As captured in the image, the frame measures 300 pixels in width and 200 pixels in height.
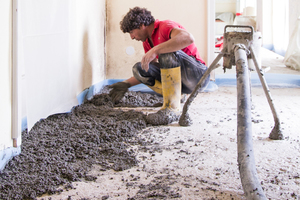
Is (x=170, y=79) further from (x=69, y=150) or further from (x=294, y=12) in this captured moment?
(x=294, y=12)

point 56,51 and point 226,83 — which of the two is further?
point 226,83

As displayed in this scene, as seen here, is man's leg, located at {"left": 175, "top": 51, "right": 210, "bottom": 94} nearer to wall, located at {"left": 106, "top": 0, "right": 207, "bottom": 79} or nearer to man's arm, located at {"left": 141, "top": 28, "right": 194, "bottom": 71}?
man's arm, located at {"left": 141, "top": 28, "right": 194, "bottom": 71}

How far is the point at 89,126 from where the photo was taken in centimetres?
198

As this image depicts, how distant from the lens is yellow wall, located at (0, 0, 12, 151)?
50.8 inches

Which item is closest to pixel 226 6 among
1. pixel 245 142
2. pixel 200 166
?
pixel 200 166

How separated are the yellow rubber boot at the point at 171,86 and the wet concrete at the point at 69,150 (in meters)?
0.24

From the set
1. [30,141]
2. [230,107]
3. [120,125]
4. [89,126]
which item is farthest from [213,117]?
[30,141]

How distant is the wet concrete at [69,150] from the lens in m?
1.22

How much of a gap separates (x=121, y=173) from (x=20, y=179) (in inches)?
17.4

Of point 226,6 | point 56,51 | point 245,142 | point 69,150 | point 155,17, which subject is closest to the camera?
point 245,142

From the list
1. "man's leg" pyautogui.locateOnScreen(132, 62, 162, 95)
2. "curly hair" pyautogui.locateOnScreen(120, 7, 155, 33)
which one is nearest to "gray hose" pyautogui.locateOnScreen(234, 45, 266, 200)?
"curly hair" pyautogui.locateOnScreen(120, 7, 155, 33)

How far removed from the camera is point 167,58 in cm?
214

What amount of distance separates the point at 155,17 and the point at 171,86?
1.44m

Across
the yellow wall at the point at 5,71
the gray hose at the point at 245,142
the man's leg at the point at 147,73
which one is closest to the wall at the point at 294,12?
the man's leg at the point at 147,73
